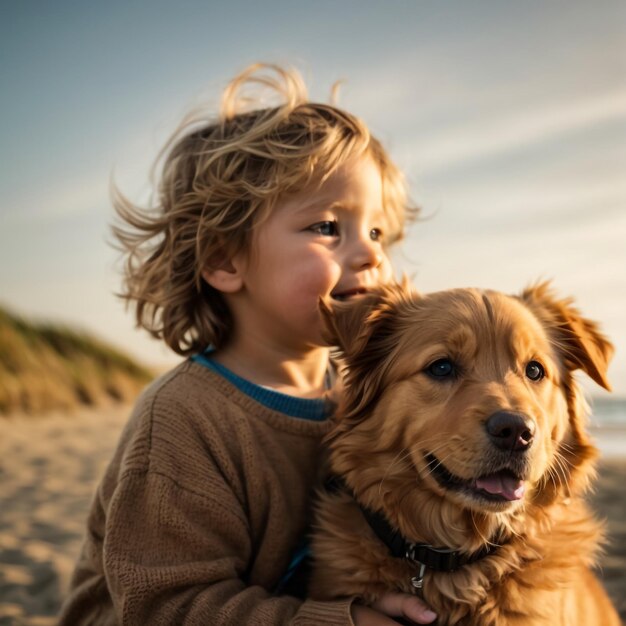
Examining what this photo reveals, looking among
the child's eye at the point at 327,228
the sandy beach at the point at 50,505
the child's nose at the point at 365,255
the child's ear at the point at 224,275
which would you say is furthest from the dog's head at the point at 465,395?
the sandy beach at the point at 50,505

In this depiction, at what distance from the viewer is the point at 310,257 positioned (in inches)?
123

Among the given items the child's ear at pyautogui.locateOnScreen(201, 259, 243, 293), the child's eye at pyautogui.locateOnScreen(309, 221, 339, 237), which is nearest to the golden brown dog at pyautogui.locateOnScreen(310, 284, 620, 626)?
the child's eye at pyautogui.locateOnScreen(309, 221, 339, 237)

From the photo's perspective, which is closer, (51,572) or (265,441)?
(265,441)

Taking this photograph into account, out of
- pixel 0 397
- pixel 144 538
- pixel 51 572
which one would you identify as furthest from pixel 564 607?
pixel 0 397

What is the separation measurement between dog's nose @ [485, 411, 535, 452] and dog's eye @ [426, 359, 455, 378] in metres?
0.30

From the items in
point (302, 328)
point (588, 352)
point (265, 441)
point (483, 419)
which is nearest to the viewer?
point (483, 419)

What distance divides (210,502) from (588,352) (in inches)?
61.1

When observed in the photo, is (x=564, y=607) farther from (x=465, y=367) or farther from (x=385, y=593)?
(x=465, y=367)

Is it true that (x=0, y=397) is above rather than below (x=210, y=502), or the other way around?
below

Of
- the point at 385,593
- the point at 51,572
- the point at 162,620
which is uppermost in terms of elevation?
the point at 385,593

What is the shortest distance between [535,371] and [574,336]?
316 millimetres

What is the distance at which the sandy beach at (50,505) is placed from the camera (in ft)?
14.1

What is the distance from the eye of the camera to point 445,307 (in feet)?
8.82

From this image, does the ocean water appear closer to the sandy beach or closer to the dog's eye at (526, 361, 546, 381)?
the sandy beach
